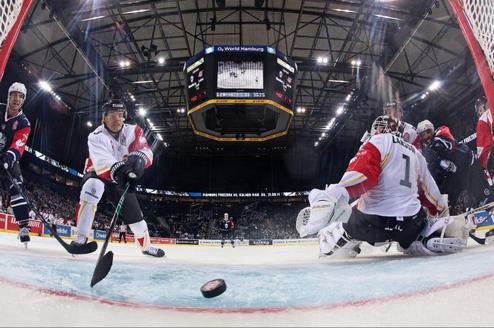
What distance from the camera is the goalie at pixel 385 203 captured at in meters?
1.36

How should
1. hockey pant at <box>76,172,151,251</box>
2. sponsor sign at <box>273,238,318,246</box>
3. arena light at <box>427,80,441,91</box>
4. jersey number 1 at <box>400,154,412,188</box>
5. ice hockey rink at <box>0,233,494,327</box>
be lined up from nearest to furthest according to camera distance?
ice hockey rink at <box>0,233,494,327</box> → jersey number 1 at <box>400,154,412,188</box> → hockey pant at <box>76,172,151,251</box> → arena light at <box>427,80,441,91</box> → sponsor sign at <box>273,238,318,246</box>

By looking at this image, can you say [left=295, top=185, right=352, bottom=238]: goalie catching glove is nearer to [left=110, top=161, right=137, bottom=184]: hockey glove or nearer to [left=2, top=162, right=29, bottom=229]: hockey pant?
[left=110, top=161, right=137, bottom=184]: hockey glove

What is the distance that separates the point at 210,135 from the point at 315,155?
19.0 feet

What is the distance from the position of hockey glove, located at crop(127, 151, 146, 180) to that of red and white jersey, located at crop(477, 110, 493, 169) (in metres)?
1.92

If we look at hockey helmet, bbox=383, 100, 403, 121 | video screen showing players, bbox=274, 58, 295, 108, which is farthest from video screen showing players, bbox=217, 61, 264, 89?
hockey helmet, bbox=383, 100, 403, 121

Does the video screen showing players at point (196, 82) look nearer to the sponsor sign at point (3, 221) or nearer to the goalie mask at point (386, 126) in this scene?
the sponsor sign at point (3, 221)

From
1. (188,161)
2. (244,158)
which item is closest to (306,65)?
(188,161)

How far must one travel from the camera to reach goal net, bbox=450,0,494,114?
4.73ft

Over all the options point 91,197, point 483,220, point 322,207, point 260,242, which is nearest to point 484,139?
point 483,220

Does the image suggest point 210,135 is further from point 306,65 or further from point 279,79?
point 306,65

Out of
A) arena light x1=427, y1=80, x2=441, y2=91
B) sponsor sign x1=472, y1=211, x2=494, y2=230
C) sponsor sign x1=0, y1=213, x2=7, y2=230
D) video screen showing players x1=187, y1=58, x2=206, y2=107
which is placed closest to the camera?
sponsor sign x1=472, y1=211, x2=494, y2=230

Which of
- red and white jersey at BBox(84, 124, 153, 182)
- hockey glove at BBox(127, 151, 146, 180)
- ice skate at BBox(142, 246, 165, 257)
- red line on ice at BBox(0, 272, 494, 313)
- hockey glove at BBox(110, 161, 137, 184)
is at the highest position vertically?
red and white jersey at BBox(84, 124, 153, 182)

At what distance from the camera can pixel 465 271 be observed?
0.94 metres

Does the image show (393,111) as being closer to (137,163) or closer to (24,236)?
(137,163)
